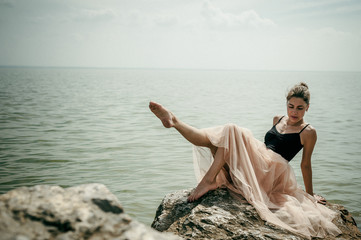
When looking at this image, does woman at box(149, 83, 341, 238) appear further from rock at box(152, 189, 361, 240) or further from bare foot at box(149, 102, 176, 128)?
rock at box(152, 189, 361, 240)

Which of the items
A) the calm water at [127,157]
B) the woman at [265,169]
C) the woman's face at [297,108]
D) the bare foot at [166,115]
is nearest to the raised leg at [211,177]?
the woman at [265,169]

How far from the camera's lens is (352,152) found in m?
8.74

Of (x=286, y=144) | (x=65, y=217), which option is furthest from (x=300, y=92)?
(x=65, y=217)

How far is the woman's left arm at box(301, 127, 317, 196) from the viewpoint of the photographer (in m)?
3.95

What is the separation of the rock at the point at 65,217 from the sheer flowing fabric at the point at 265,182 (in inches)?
83.6

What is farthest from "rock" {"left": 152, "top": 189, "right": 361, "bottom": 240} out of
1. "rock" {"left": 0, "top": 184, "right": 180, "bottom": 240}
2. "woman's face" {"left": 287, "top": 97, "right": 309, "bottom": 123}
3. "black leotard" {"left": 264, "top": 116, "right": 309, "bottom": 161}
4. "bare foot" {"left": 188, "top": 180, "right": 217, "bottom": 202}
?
"rock" {"left": 0, "top": 184, "right": 180, "bottom": 240}

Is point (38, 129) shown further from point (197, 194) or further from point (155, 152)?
point (197, 194)

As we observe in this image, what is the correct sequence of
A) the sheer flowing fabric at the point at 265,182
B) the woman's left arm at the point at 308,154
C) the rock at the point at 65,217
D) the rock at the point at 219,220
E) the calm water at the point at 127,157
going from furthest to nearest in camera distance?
the calm water at the point at 127,157 → the woman's left arm at the point at 308,154 → the sheer flowing fabric at the point at 265,182 → the rock at the point at 219,220 → the rock at the point at 65,217

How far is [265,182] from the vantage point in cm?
385

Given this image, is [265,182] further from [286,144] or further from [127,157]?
[127,157]

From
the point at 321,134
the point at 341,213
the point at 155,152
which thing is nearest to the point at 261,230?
the point at 341,213

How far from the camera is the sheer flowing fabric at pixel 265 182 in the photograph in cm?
333

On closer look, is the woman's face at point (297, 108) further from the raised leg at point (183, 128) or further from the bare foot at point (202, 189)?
the bare foot at point (202, 189)

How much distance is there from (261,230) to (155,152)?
5700 mm
